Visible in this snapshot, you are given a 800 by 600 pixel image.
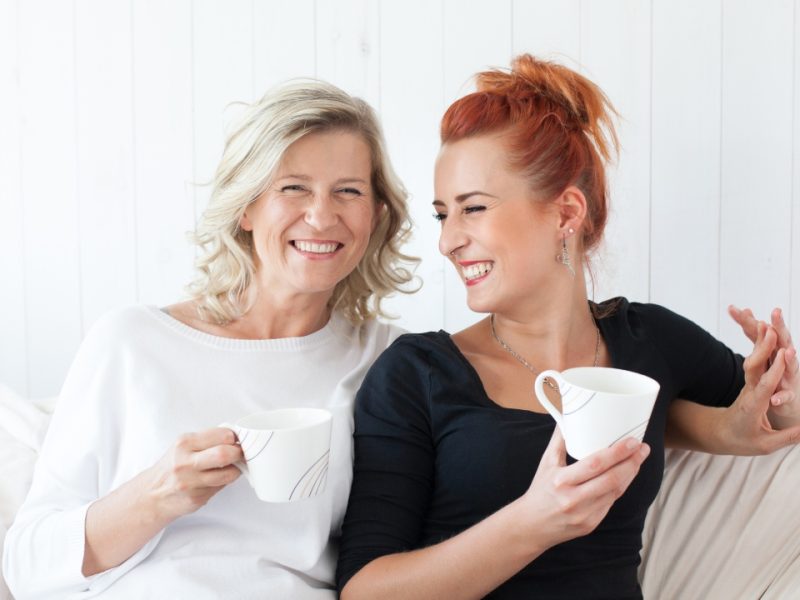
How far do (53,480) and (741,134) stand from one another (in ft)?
4.96

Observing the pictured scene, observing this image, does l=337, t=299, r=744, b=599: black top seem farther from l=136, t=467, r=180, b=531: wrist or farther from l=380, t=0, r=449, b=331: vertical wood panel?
l=380, t=0, r=449, b=331: vertical wood panel

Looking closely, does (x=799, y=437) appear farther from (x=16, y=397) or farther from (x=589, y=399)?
(x=16, y=397)

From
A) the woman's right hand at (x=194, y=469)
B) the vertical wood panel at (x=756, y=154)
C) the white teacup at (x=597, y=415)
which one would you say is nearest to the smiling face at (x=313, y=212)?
the woman's right hand at (x=194, y=469)

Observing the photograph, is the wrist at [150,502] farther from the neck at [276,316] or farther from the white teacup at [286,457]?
the neck at [276,316]

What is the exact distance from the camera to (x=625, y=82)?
1.77 meters

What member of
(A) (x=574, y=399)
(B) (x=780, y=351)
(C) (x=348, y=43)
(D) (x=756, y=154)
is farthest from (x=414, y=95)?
(A) (x=574, y=399)

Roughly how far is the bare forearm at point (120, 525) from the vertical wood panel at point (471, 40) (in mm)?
1096

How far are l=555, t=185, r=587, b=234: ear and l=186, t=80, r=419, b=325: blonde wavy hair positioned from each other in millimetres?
314

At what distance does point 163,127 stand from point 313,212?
685 millimetres

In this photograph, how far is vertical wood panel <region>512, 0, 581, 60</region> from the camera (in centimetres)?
177

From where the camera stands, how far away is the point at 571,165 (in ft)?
4.47

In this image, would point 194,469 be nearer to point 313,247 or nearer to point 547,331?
point 313,247

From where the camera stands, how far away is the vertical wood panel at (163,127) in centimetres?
184

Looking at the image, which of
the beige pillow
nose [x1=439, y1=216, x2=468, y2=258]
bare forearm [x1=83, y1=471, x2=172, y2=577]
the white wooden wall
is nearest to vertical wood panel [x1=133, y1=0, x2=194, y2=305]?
the white wooden wall
